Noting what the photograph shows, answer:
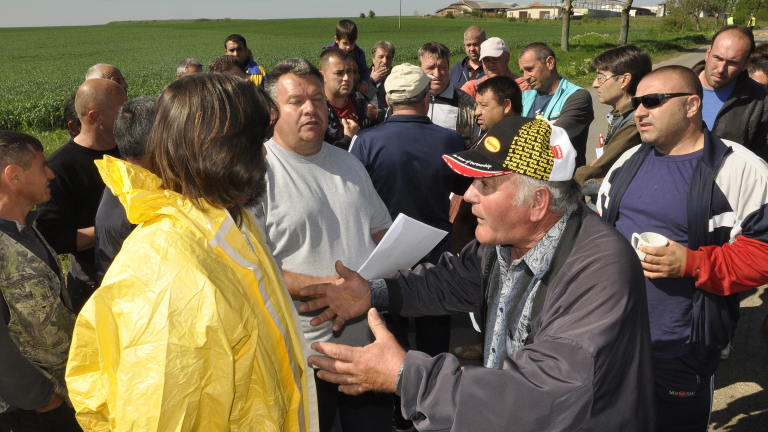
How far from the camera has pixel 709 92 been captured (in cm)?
446

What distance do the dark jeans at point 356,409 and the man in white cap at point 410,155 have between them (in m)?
0.55

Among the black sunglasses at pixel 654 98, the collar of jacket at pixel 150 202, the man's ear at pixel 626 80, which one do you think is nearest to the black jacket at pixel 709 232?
the black sunglasses at pixel 654 98

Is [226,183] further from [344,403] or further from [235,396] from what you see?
[344,403]

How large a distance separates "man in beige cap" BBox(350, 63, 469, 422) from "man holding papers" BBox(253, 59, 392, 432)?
1.72 ft

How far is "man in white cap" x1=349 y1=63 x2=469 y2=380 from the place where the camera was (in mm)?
3453

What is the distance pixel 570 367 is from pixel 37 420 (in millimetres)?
2348

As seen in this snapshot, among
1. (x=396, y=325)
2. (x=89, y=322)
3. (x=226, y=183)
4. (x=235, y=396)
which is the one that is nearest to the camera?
(x=89, y=322)

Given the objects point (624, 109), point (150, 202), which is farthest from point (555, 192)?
point (624, 109)

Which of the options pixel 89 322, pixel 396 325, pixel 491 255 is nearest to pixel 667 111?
pixel 491 255

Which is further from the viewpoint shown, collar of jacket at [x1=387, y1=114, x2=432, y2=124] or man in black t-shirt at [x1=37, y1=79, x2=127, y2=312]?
collar of jacket at [x1=387, y1=114, x2=432, y2=124]

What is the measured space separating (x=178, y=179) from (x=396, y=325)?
2.05m

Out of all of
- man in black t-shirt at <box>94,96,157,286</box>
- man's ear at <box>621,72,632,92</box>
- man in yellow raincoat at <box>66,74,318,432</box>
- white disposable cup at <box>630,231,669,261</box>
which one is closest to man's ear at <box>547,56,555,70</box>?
man's ear at <box>621,72,632,92</box>

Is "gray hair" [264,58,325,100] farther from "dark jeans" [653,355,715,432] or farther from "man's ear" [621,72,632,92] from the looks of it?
"man's ear" [621,72,632,92]

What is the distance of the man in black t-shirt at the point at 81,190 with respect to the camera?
336cm
